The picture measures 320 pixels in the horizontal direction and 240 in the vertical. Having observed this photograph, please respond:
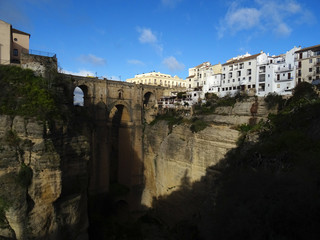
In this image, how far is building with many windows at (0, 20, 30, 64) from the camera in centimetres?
1766

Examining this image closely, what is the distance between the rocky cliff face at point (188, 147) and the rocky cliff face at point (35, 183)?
10.4m

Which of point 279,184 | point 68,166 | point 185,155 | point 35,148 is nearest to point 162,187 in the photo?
point 185,155

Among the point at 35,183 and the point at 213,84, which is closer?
the point at 35,183

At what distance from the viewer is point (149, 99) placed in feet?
105

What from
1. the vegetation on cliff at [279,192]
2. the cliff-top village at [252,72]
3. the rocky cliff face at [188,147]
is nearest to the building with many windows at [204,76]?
the cliff-top village at [252,72]

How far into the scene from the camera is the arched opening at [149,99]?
31.4 m

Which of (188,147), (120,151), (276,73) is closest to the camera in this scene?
(188,147)

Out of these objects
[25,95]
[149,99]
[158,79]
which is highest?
[158,79]

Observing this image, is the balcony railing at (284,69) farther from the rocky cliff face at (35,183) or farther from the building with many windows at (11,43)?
the building with many windows at (11,43)

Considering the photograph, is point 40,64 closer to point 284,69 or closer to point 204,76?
point 284,69

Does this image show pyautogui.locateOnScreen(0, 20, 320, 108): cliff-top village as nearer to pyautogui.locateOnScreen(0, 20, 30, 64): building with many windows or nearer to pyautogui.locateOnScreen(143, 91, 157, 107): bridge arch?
pyautogui.locateOnScreen(0, 20, 30, 64): building with many windows

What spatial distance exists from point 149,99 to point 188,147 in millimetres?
12219

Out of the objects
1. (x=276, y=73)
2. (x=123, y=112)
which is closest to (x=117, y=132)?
(x=123, y=112)

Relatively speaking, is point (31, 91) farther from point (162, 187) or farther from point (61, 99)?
point (162, 187)
